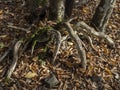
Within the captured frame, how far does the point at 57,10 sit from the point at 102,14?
900 mm

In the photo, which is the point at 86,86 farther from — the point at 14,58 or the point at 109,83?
the point at 14,58

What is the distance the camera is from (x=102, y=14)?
18.2ft

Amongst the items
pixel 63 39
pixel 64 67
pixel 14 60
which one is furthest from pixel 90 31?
pixel 14 60

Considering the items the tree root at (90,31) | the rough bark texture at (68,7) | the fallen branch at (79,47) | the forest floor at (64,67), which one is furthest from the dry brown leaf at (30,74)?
the rough bark texture at (68,7)

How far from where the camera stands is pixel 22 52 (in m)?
5.16

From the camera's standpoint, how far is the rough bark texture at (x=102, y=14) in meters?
5.38

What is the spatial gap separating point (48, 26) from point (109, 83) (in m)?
1.59

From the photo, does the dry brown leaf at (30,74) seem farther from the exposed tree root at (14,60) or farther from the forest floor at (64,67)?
the exposed tree root at (14,60)

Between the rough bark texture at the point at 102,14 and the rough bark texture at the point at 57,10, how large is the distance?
70cm

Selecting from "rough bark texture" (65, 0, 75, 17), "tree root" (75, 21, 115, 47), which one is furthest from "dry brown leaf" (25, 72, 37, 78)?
"rough bark texture" (65, 0, 75, 17)

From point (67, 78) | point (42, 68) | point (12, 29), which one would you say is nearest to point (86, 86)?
point (67, 78)

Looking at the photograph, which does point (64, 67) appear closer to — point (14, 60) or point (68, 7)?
point (14, 60)

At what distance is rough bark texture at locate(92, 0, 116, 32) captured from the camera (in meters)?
5.38

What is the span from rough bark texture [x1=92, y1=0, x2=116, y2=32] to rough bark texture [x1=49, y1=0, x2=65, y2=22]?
695mm
